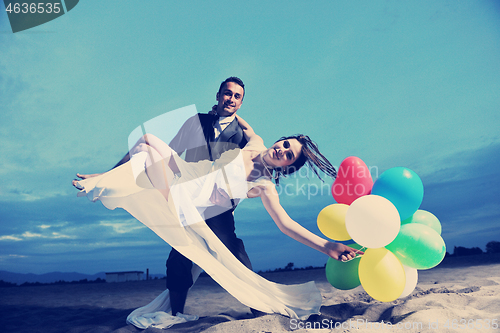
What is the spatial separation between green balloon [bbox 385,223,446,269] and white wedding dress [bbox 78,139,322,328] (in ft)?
3.08

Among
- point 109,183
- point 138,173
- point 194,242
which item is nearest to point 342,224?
point 194,242

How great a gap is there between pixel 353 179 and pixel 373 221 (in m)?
0.73

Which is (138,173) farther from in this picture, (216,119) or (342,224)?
(342,224)

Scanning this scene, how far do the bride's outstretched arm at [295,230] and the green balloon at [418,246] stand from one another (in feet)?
1.26

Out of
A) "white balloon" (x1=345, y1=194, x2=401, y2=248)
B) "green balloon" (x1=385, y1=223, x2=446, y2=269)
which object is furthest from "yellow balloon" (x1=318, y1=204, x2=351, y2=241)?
"green balloon" (x1=385, y1=223, x2=446, y2=269)

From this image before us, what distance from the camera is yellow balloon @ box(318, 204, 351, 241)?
9.66 ft

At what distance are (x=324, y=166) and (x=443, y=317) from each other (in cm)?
161

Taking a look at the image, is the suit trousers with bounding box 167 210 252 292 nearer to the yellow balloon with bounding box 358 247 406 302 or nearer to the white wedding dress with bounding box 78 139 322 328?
the white wedding dress with bounding box 78 139 322 328

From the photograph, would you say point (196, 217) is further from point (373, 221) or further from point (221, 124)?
point (373, 221)

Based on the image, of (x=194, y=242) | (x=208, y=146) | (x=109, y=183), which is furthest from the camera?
(x=208, y=146)

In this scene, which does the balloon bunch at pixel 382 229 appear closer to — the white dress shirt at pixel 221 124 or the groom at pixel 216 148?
the groom at pixel 216 148

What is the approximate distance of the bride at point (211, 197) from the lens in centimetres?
263

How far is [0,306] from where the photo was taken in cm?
451

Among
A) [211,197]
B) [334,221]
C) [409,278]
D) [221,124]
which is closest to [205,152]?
[221,124]
